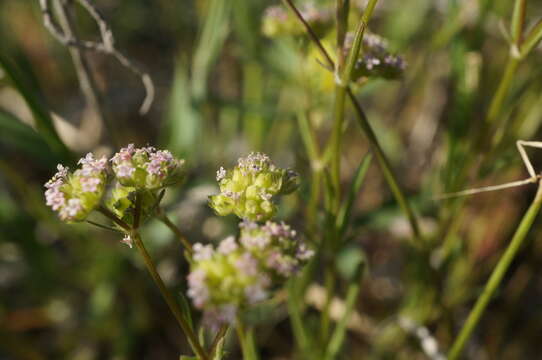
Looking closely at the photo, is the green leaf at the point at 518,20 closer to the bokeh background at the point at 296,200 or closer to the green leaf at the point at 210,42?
the bokeh background at the point at 296,200

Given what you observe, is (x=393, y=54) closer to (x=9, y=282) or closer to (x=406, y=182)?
(x=406, y=182)

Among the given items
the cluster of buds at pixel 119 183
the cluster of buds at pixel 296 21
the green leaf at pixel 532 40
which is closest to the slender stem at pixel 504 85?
the green leaf at pixel 532 40

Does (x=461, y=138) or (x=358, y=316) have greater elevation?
(x=461, y=138)

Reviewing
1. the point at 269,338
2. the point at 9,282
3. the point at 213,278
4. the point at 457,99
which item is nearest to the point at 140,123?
the point at 9,282

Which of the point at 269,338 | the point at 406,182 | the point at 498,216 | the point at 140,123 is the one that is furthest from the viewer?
the point at 140,123

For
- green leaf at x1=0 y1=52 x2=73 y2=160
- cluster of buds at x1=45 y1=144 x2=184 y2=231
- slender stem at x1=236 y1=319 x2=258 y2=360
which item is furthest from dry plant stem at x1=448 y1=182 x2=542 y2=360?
green leaf at x1=0 y1=52 x2=73 y2=160

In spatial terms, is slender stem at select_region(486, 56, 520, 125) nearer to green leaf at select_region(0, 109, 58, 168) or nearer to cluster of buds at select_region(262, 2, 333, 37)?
cluster of buds at select_region(262, 2, 333, 37)

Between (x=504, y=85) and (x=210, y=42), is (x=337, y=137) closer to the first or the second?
(x=504, y=85)

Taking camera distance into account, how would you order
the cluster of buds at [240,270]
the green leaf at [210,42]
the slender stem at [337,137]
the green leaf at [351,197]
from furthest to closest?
the green leaf at [210,42] → the green leaf at [351,197] → the slender stem at [337,137] → the cluster of buds at [240,270]
